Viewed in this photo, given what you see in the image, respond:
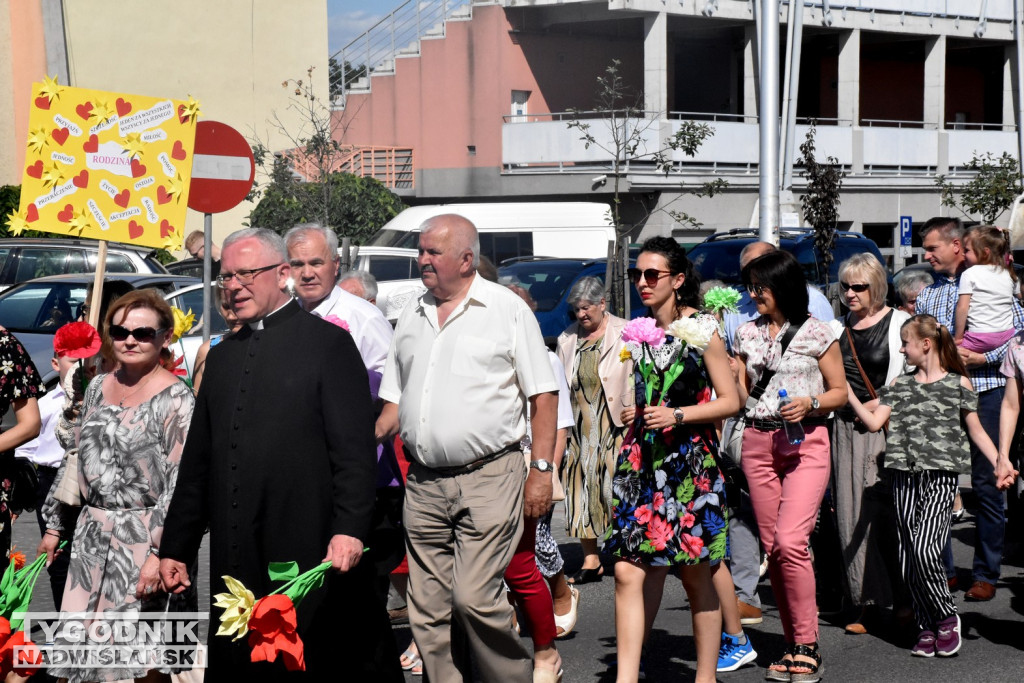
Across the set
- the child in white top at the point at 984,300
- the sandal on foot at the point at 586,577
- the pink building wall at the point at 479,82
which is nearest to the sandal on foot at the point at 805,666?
the sandal on foot at the point at 586,577

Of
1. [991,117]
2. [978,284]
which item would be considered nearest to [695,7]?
[991,117]

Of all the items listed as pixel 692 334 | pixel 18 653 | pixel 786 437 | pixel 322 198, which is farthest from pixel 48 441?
pixel 322 198

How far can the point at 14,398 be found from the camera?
5590 mm

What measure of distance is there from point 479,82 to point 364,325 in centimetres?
3198

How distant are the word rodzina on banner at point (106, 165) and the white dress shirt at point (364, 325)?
1.08 metres

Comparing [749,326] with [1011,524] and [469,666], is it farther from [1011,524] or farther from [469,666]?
[1011,524]

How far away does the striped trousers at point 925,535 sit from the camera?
6.64 metres

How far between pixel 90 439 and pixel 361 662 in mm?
1360

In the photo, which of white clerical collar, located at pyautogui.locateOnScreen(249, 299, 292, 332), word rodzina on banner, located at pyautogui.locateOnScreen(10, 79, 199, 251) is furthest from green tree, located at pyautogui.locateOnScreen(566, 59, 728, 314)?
white clerical collar, located at pyautogui.locateOnScreen(249, 299, 292, 332)

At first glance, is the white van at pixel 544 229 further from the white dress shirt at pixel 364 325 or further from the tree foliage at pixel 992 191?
the white dress shirt at pixel 364 325

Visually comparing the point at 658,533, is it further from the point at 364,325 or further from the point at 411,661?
the point at 364,325

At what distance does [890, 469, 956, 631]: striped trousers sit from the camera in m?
6.64

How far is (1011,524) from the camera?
862 centimetres

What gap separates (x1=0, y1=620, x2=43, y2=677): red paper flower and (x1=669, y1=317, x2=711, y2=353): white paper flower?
9.55ft
